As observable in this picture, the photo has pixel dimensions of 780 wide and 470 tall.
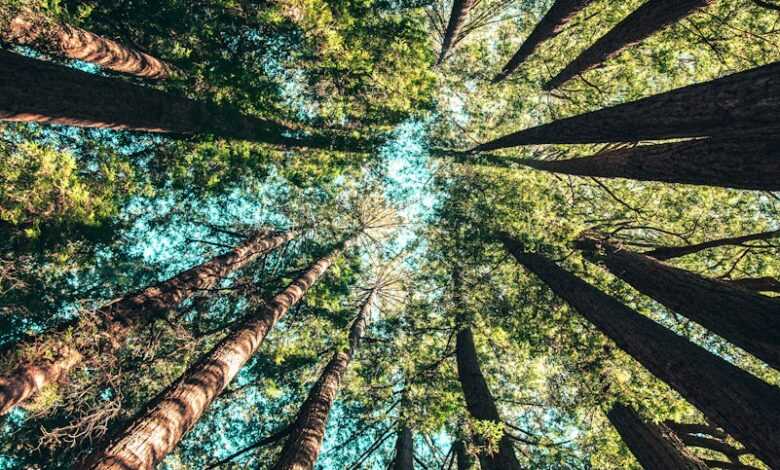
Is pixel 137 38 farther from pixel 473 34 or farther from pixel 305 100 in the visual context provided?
pixel 473 34

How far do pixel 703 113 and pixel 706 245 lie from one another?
221 centimetres

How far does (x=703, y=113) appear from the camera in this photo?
160 inches

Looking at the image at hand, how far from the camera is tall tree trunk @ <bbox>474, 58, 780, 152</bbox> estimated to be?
3.51m

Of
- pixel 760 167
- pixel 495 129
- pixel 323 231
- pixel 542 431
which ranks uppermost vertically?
pixel 495 129

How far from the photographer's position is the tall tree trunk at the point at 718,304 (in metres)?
3.91

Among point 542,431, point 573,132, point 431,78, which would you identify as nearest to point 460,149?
point 431,78

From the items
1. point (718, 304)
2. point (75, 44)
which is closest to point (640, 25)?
point (718, 304)

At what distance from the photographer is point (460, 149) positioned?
13.8 m

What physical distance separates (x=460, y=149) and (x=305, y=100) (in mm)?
6636

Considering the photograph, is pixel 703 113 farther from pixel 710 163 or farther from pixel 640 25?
pixel 640 25

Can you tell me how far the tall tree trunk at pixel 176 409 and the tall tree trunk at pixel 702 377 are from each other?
5886 millimetres

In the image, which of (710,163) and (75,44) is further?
(75,44)

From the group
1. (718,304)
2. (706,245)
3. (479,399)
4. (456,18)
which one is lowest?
(479,399)

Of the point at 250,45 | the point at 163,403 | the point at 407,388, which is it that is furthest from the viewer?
the point at 407,388
